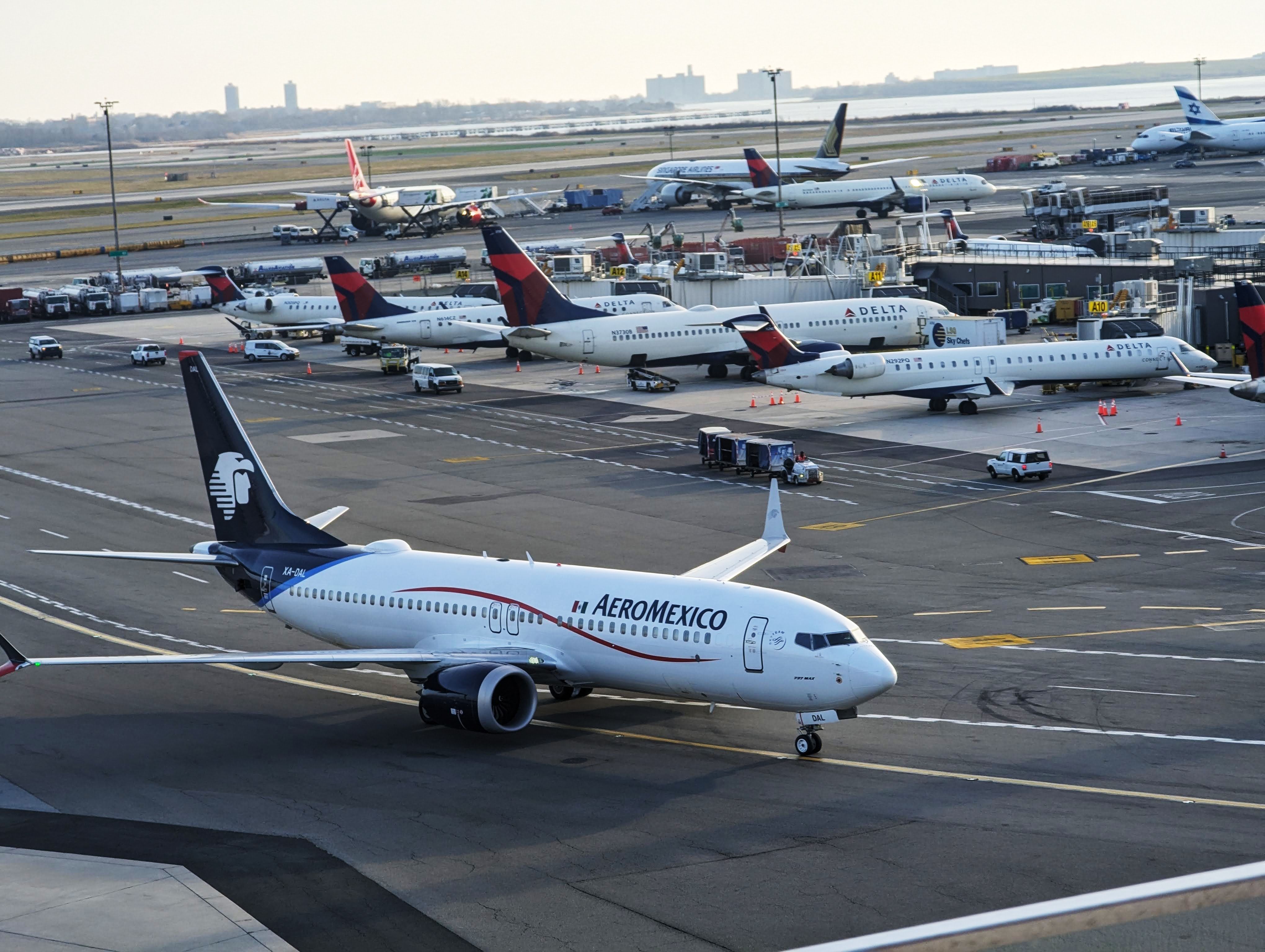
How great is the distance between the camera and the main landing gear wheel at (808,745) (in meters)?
33.7

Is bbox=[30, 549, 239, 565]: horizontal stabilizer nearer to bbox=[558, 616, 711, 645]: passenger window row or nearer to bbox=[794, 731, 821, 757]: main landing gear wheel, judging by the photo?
bbox=[558, 616, 711, 645]: passenger window row

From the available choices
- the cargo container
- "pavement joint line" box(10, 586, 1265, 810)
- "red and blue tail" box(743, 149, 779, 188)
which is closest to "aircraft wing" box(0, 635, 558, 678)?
"pavement joint line" box(10, 586, 1265, 810)

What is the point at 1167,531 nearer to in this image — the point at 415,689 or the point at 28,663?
the point at 415,689

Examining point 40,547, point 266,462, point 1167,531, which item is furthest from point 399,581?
point 266,462

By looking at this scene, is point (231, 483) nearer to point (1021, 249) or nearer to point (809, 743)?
point (809, 743)

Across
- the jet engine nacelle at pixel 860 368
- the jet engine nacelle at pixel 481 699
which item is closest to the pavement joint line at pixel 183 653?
the jet engine nacelle at pixel 481 699

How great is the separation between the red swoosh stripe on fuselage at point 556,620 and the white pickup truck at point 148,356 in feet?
271

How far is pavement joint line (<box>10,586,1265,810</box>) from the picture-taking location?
30.1m

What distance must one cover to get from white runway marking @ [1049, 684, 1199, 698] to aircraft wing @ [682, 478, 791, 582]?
8240mm

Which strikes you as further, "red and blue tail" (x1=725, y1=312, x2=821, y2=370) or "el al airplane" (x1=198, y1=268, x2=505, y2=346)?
"el al airplane" (x1=198, y1=268, x2=505, y2=346)

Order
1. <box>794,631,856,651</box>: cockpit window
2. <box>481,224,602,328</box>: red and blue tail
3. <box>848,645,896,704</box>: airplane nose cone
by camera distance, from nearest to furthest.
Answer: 1. <box>848,645,896,704</box>: airplane nose cone
2. <box>794,631,856,651</box>: cockpit window
3. <box>481,224,602,328</box>: red and blue tail

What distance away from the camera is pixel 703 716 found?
37562 millimetres

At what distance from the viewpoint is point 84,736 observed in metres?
38.0

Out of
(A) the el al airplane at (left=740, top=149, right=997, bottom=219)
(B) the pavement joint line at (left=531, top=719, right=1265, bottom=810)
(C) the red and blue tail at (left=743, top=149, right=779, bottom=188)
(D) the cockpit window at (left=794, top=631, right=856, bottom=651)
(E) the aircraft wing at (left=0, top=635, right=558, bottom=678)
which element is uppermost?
(C) the red and blue tail at (left=743, top=149, right=779, bottom=188)
